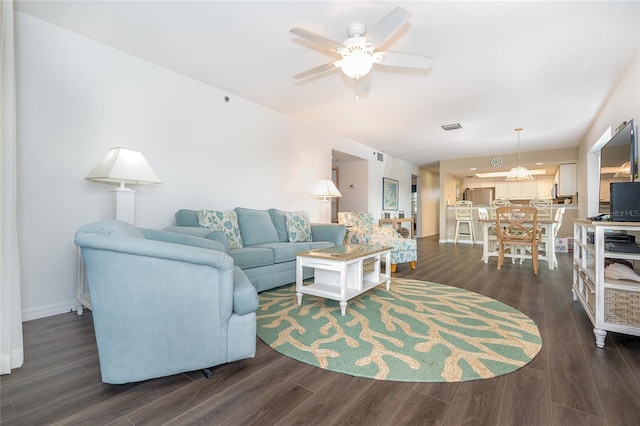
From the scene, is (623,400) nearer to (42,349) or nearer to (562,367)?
(562,367)

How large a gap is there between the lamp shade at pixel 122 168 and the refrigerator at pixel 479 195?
34.2 ft

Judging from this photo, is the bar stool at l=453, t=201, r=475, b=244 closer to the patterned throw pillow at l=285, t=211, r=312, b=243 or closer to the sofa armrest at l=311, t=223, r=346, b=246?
the sofa armrest at l=311, t=223, r=346, b=246

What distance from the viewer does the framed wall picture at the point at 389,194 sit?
765 cm

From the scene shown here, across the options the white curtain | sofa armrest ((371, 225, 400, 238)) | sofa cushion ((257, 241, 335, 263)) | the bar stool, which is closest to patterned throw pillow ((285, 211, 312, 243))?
sofa cushion ((257, 241, 335, 263))

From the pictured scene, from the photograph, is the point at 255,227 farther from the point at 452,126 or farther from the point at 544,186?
the point at 544,186

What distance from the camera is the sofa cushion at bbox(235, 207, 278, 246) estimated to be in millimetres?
3538

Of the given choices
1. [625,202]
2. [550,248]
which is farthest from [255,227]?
[550,248]

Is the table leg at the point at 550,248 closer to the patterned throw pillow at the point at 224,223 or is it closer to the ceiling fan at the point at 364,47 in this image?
the ceiling fan at the point at 364,47

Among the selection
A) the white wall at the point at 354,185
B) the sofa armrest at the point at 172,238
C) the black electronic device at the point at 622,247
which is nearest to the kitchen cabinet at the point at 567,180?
the white wall at the point at 354,185

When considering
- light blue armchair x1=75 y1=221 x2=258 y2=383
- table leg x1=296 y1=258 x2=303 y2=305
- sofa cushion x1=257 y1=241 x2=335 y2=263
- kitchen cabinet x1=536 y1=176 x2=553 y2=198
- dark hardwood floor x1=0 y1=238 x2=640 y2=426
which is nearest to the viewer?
dark hardwood floor x1=0 y1=238 x2=640 y2=426

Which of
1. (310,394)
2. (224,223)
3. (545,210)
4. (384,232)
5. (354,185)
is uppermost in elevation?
(354,185)

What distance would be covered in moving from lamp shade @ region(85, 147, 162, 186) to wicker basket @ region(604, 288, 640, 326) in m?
Answer: 3.58

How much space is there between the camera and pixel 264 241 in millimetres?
3668

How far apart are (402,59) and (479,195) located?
9572mm
